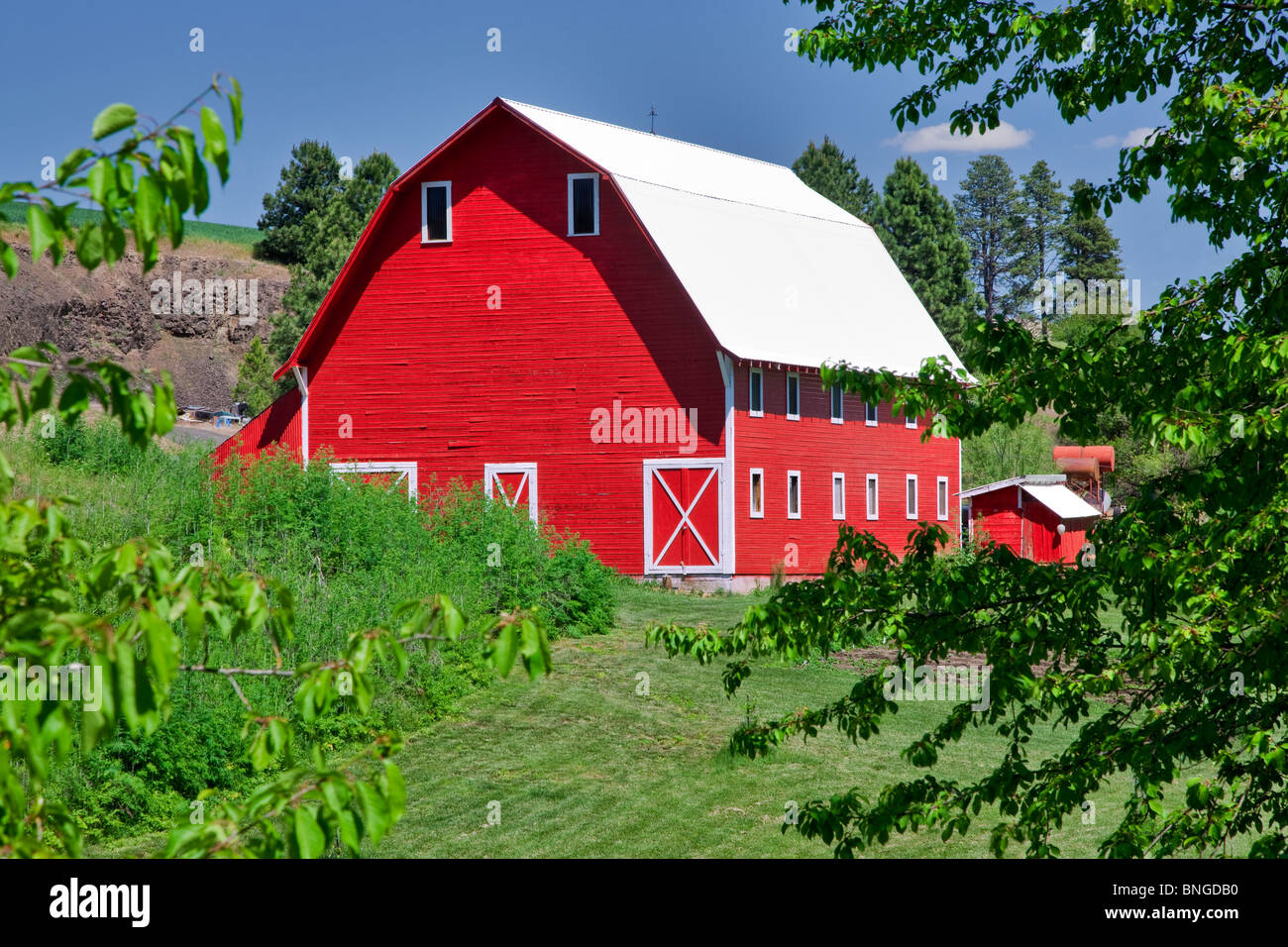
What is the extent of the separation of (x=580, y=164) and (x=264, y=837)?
2710 centimetres

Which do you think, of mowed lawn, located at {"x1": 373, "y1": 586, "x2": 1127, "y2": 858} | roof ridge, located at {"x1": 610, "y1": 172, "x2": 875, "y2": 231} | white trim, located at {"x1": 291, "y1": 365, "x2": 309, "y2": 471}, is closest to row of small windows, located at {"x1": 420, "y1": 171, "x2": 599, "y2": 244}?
roof ridge, located at {"x1": 610, "y1": 172, "x2": 875, "y2": 231}

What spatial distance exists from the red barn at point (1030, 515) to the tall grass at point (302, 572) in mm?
22785

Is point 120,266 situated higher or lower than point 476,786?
higher

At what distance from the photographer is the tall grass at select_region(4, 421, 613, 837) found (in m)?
12.5

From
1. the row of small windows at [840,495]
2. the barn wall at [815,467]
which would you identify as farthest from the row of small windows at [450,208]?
A: the row of small windows at [840,495]

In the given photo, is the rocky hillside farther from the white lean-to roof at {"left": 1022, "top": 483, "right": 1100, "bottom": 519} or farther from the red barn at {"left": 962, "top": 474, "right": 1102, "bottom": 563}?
the white lean-to roof at {"left": 1022, "top": 483, "right": 1100, "bottom": 519}

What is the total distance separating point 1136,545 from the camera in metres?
6.72

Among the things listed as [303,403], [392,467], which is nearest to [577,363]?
[392,467]

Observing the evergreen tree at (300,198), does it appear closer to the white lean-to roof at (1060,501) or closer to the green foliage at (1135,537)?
the white lean-to roof at (1060,501)

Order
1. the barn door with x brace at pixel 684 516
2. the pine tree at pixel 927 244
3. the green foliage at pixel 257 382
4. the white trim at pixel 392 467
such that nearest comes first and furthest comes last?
1. the barn door with x brace at pixel 684 516
2. the white trim at pixel 392 467
3. the green foliage at pixel 257 382
4. the pine tree at pixel 927 244

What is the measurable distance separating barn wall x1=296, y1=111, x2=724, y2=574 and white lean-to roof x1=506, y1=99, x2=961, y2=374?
2.98ft

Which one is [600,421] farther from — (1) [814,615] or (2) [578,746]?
(1) [814,615]

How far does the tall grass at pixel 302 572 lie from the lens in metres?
12.5

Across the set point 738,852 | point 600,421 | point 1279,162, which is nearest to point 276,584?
point 1279,162
